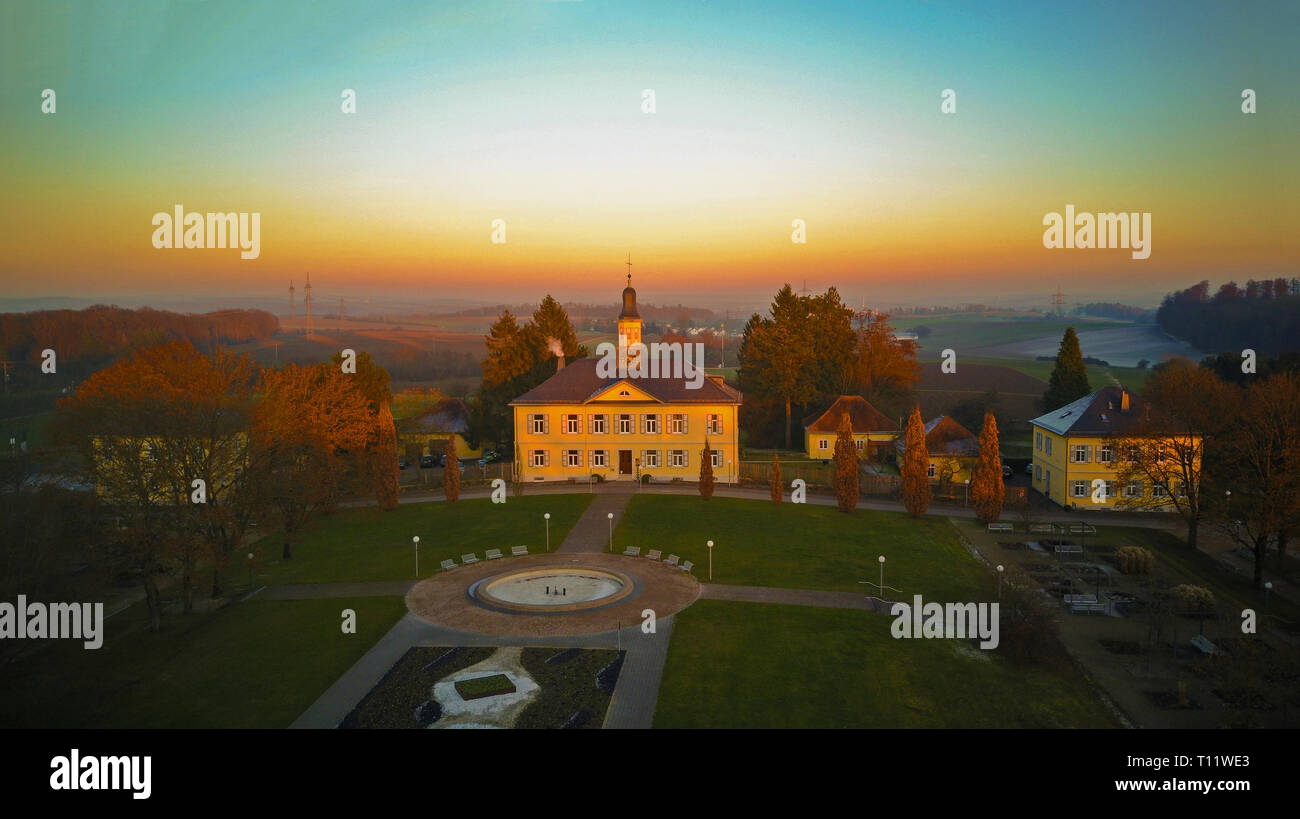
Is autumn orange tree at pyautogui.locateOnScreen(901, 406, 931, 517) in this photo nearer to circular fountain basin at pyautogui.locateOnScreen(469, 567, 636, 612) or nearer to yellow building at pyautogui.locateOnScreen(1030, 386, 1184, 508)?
yellow building at pyautogui.locateOnScreen(1030, 386, 1184, 508)

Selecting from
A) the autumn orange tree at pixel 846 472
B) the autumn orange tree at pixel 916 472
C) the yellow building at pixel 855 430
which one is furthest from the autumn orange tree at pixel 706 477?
the yellow building at pixel 855 430

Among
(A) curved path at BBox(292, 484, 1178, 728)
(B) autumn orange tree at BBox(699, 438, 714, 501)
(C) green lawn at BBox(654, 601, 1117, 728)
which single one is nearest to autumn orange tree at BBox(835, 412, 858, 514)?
(B) autumn orange tree at BBox(699, 438, 714, 501)

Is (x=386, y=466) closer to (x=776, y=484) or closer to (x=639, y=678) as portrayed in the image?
(x=776, y=484)

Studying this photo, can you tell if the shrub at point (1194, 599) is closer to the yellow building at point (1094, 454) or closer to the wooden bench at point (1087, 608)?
the wooden bench at point (1087, 608)

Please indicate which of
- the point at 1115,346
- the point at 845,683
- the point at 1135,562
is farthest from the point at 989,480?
the point at 1115,346

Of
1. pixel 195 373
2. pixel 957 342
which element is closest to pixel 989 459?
pixel 195 373
